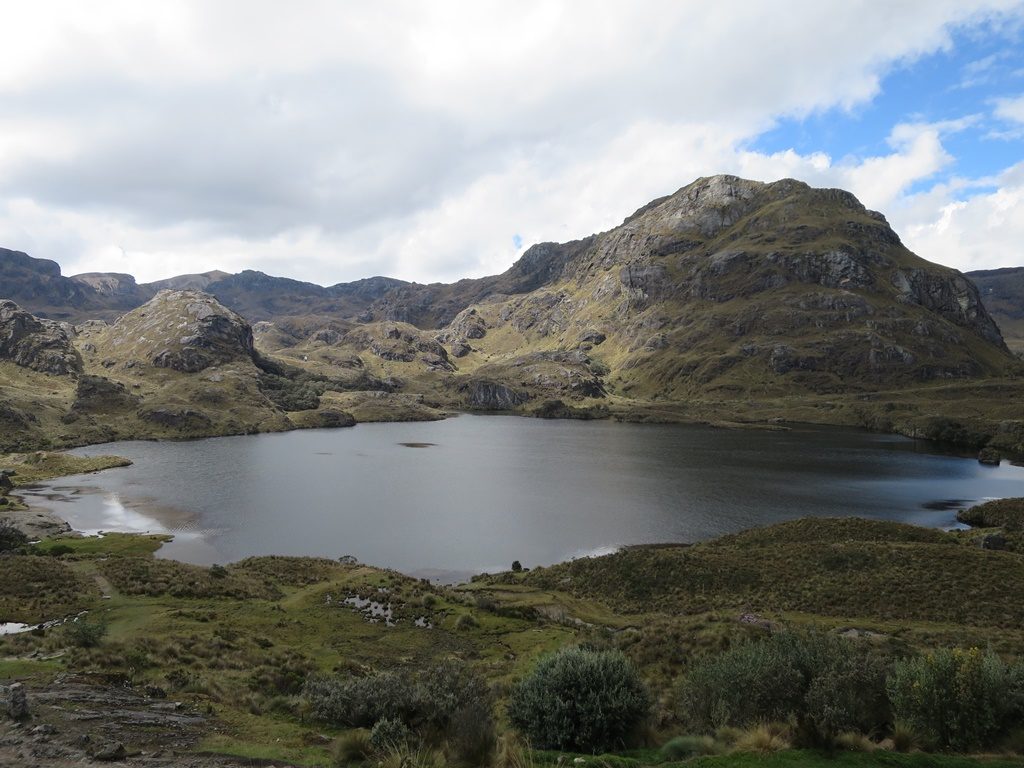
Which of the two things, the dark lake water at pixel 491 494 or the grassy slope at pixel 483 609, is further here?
the dark lake water at pixel 491 494

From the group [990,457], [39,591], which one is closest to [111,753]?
[39,591]

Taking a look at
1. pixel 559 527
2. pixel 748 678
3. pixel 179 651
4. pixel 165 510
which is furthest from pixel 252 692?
pixel 165 510

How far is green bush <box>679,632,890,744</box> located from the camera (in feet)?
49.8

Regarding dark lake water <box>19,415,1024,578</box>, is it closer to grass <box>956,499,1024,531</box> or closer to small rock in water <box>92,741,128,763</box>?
grass <box>956,499,1024,531</box>

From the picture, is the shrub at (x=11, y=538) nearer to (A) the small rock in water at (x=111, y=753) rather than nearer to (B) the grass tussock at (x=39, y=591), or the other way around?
(B) the grass tussock at (x=39, y=591)

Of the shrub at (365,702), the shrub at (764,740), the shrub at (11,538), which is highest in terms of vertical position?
the shrub at (764,740)

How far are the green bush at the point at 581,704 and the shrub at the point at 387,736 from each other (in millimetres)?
3964


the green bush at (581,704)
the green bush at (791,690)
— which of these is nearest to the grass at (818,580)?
the green bush at (791,690)

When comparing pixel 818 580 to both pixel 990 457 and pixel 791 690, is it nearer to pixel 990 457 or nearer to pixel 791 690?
pixel 791 690

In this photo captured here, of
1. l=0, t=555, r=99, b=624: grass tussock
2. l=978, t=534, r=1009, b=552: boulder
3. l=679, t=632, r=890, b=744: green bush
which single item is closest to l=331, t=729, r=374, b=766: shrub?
l=679, t=632, r=890, b=744: green bush

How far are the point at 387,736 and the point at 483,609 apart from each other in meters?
31.2

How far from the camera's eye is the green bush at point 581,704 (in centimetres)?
1611

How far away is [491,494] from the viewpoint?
103938 mm

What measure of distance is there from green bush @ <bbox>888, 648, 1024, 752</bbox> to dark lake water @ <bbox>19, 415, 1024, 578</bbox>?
50.7m
